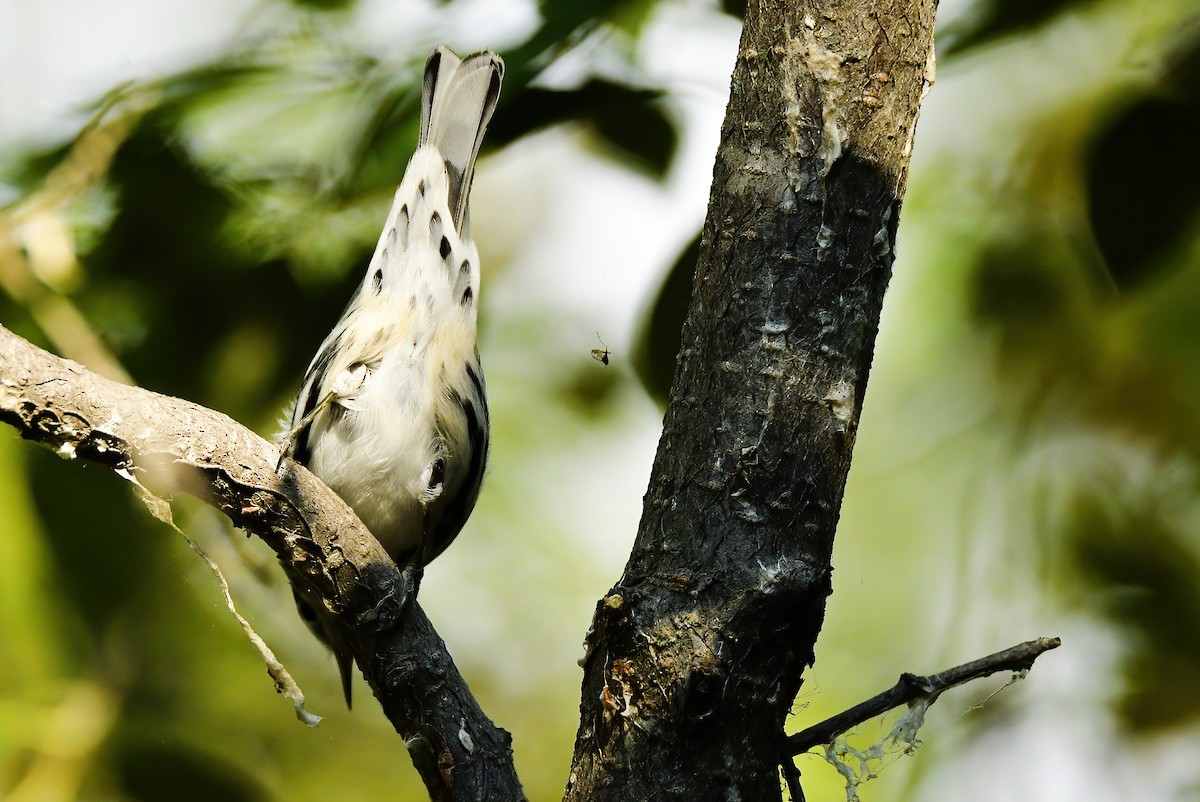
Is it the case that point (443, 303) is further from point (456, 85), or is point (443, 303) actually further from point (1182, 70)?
point (1182, 70)

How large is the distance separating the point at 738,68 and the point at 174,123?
5.90ft

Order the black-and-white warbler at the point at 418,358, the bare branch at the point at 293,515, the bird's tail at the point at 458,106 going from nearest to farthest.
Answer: the bare branch at the point at 293,515 → the black-and-white warbler at the point at 418,358 → the bird's tail at the point at 458,106

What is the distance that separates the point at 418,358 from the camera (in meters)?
1.63

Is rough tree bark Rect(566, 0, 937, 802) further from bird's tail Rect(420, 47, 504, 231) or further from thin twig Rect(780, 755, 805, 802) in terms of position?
bird's tail Rect(420, 47, 504, 231)

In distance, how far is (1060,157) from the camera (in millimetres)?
2391

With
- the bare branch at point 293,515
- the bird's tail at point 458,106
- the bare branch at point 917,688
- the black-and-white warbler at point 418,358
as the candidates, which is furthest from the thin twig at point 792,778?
the bird's tail at point 458,106

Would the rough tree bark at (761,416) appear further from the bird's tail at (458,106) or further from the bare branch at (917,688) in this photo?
the bird's tail at (458,106)

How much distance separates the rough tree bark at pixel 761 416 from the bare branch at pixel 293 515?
178 mm

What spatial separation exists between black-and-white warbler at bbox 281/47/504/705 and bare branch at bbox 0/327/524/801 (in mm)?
378

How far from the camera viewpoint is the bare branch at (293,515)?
1.07 m

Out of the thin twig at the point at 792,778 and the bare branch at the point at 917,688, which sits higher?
the bare branch at the point at 917,688

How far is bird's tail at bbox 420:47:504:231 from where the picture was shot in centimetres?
176

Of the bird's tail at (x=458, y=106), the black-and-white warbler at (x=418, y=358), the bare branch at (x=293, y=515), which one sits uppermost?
the bird's tail at (x=458, y=106)

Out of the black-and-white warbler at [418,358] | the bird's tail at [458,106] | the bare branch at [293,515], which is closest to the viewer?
the bare branch at [293,515]
